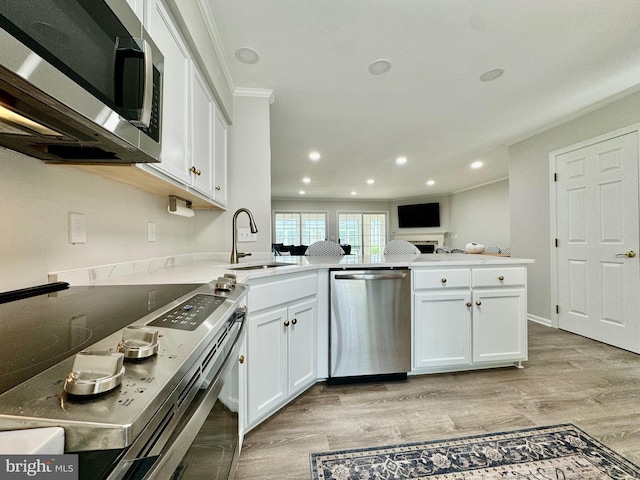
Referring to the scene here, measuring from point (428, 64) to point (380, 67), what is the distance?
0.36m

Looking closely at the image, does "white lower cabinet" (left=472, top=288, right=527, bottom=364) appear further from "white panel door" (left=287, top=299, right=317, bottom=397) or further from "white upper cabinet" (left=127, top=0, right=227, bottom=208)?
"white upper cabinet" (left=127, top=0, right=227, bottom=208)

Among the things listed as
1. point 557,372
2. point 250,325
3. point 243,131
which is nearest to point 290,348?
point 250,325

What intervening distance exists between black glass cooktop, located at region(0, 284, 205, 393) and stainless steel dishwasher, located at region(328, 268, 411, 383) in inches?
44.7

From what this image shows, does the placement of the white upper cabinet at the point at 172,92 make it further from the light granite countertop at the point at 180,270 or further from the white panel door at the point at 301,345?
the white panel door at the point at 301,345

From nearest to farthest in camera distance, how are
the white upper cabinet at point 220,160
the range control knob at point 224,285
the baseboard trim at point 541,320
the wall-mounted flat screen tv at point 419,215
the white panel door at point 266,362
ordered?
the range control knob at point 224,285 < the white panel door at point 266,362 < the white upper cabinet at point 220,160 < the baseboard trim at point 541,320 < the wall-mounted flat screen tv at point 419,215

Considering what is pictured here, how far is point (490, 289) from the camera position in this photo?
2.14 meters

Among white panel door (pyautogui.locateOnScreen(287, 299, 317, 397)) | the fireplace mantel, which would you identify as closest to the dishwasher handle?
white panel door (pyautogui.locateOnScreen(287, 299, 317, 397))

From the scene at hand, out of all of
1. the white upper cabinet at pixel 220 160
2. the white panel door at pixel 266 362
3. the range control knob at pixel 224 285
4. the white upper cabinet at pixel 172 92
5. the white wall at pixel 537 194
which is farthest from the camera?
the white wall at pixel 537 194

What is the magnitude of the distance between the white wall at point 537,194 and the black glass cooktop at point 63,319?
398cm

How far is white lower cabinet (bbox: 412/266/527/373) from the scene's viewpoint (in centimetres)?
206

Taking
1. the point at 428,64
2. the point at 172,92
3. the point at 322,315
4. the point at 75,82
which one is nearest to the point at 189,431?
the point at 75,82

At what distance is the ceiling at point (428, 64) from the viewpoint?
1.67 m

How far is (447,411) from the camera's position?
170 cm

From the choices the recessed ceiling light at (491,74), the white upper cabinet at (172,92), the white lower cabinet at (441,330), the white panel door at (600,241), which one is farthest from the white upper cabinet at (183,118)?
the white panel door at (600,241)
